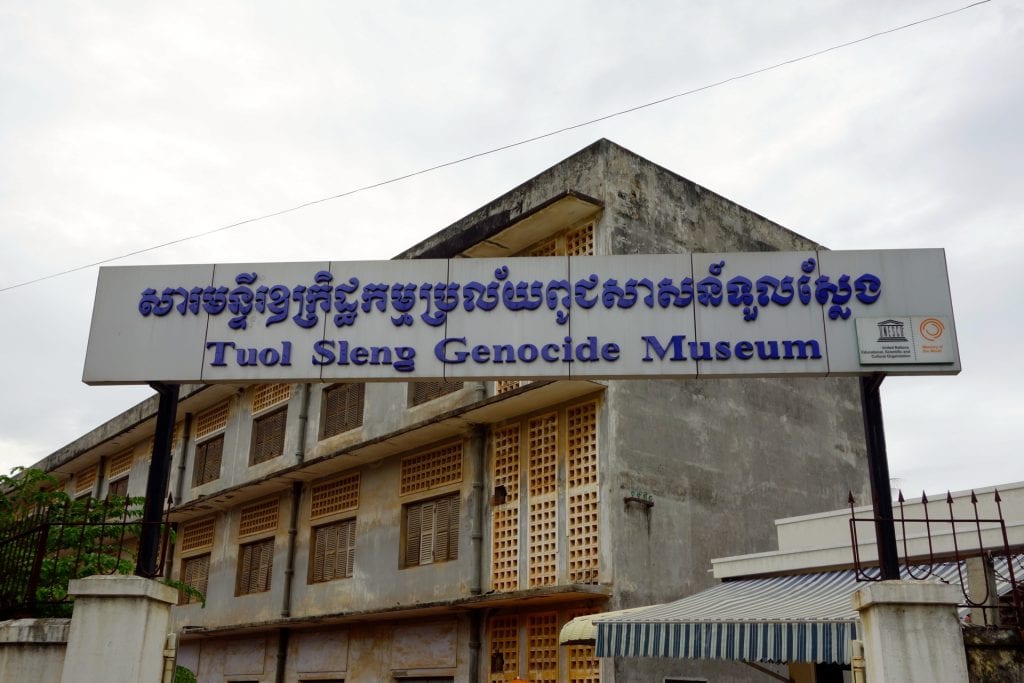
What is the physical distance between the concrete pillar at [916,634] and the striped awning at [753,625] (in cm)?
157

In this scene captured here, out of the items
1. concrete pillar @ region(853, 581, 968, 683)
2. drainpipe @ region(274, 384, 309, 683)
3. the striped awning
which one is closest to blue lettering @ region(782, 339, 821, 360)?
concrete pillar @ region(853, 581, 968, 683)

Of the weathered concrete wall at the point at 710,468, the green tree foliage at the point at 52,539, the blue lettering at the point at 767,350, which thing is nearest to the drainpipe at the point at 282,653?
the green tree foliage at the point at 52,539

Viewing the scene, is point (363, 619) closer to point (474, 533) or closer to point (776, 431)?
point (474, 533)

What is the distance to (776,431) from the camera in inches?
623

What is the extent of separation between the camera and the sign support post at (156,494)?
24.4ft

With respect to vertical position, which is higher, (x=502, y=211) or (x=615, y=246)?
(x=502, y=211)

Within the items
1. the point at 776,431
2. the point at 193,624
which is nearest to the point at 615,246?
the point at 776,431

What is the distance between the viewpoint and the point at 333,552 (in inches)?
714

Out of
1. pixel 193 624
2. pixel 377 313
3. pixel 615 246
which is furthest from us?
pixel 193 624

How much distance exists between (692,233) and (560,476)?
4.66m

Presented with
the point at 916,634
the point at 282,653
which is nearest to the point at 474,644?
the point at 282,653

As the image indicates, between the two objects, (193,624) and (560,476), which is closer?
(560,476)

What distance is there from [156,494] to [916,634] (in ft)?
18.6

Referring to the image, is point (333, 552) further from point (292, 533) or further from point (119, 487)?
point (119, 487)
